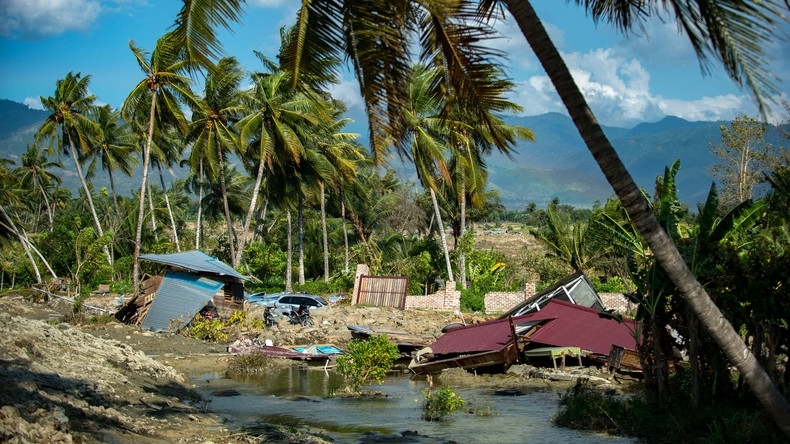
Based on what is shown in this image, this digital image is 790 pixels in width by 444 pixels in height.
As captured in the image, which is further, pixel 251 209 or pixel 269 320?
pixel 251 209

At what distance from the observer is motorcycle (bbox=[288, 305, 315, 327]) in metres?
27.8

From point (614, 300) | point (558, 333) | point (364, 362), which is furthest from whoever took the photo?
point (614, 300)

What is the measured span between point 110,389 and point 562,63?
8874mm

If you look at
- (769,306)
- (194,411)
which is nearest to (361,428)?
(194,411)

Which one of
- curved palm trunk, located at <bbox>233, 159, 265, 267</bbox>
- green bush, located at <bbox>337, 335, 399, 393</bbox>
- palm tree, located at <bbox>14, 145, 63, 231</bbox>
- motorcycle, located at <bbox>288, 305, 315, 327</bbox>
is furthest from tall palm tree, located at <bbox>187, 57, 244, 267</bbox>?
palm tree, located at <bbox>14, 145, 63, 231</bbox>

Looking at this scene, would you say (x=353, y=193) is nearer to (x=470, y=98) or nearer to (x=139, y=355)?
(x=139, y=355)

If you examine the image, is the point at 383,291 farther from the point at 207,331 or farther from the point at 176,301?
the point at 176,301

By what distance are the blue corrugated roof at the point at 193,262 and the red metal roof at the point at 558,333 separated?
901cm

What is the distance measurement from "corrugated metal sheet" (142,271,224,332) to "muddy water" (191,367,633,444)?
5654 mm

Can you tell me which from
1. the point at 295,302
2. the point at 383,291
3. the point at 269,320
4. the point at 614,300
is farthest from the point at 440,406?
the point at 295,302

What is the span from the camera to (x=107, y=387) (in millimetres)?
11758

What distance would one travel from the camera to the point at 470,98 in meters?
7.29

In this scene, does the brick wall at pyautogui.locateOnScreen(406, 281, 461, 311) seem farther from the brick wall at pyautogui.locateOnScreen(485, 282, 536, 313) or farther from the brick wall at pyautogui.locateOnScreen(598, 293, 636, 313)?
the brick wall at pyautogui.locateOnScreen(598, 293, 636, 313)

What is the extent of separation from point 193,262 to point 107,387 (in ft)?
45.5
